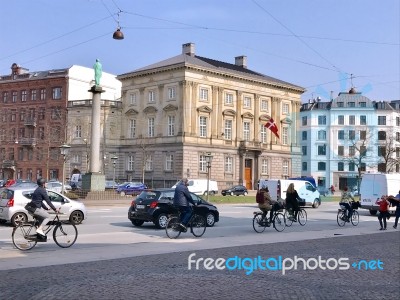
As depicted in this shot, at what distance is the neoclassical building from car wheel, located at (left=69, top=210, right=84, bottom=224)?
46074mm

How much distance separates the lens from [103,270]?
1066 cm

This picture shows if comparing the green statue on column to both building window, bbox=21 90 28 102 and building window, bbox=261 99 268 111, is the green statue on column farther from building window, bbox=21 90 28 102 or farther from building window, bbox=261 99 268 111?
building window, bbox=21 90 28 102

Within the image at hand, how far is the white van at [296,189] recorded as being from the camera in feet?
134

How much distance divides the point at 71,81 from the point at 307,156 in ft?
140

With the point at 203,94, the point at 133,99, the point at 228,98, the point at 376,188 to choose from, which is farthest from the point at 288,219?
the point at 133,99

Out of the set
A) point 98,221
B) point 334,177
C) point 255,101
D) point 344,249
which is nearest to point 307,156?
point 334,177

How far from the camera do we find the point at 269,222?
20.2 meters

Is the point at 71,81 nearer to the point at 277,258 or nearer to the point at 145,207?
the point at 145,207

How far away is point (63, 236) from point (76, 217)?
767 cm

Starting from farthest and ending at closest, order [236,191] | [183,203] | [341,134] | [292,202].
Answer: [341,134] → [236,191] → [292,202] → [183,203]

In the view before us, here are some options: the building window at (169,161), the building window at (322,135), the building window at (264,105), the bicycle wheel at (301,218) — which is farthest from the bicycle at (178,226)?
the building window at (322,135)

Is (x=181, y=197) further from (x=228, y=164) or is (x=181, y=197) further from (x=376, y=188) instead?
(x=228, y=164)

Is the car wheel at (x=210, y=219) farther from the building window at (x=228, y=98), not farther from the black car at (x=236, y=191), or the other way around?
the building window at (x=228, y=98)

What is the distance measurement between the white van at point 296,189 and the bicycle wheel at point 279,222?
19.5 m
